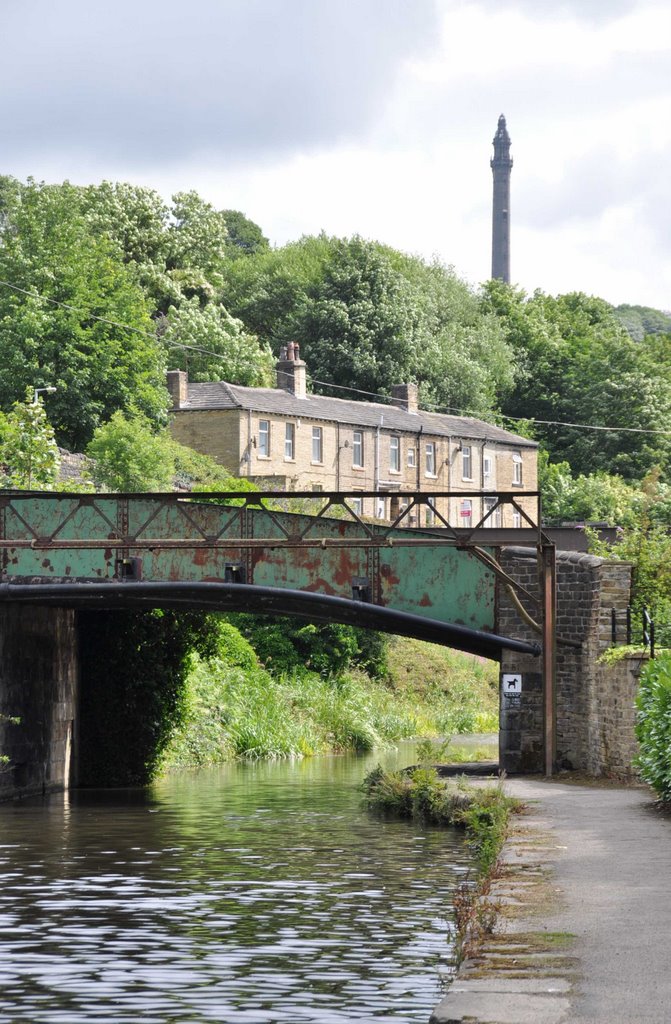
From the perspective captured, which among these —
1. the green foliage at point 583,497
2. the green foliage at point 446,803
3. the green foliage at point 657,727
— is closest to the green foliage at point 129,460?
the green foliage at point 583,497

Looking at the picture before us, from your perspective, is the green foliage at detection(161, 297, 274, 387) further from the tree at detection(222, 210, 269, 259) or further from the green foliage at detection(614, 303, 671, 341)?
the green foliage at detection(614, 303, 671, 341)

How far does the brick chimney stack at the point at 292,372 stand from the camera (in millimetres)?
70312

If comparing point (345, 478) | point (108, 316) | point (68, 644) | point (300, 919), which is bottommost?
point (300, 919)

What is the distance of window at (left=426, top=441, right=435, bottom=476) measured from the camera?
246ft

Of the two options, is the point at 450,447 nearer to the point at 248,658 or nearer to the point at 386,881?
the point at 248,658

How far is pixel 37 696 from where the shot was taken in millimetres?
31531

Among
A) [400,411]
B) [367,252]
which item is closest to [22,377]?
[400,411]

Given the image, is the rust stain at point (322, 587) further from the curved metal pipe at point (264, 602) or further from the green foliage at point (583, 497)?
the green foliage at point (583, 497)

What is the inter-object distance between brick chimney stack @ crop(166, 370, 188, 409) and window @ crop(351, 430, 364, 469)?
298 inches

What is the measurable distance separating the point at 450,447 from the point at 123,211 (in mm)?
20903

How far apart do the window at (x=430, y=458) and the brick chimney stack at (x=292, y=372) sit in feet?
23.0

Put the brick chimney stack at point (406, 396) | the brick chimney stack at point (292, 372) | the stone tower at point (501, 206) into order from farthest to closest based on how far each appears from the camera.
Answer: the stone tower at point (501, 206)
the brick chimney stack at point (406, 396)
the brick chimney stack at point (292, 372)

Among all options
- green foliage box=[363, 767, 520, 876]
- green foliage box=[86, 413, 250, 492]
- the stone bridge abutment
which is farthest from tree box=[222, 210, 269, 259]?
green foliage box=[363, 767, 520, 876]

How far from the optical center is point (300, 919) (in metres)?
14.5
